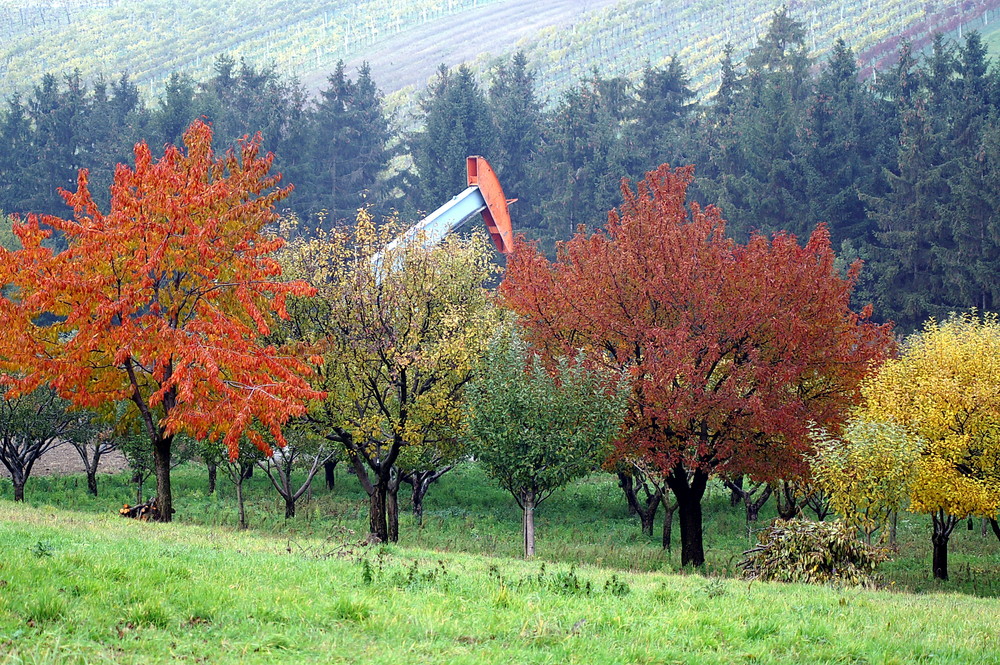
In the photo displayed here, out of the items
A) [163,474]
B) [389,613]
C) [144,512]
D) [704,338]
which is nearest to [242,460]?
[144,512]

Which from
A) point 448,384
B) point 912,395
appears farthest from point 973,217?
point 448,384

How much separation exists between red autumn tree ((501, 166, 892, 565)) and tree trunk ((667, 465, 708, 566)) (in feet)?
0.13

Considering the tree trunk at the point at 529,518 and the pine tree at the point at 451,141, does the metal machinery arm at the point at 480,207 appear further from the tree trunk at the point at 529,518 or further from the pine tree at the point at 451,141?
the pine tree at the point at 451,141

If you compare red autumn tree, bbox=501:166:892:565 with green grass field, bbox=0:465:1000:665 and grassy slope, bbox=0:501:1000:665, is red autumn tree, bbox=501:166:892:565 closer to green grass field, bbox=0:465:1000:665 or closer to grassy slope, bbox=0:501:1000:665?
green grass field, bbox=0:465:1000:665

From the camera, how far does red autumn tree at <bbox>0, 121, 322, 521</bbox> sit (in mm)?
19922

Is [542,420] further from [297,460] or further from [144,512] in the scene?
[297,460]

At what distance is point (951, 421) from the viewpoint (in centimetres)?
2628

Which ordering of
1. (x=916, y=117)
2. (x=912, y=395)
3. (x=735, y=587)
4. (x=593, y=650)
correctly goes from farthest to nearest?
(x=916, y=117) < (x=912, y=395) < (x=735, y=587) < (x=593, y=650)

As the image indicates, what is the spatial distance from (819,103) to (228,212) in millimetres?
62896

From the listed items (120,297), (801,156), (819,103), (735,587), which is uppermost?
(819,103)

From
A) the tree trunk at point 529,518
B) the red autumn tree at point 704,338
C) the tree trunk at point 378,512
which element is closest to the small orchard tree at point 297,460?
the tree trunk at point 378,512

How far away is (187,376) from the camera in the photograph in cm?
1961

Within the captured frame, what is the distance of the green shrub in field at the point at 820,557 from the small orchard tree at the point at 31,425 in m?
27.5

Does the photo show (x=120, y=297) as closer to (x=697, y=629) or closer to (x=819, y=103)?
(x=697, y=629)
